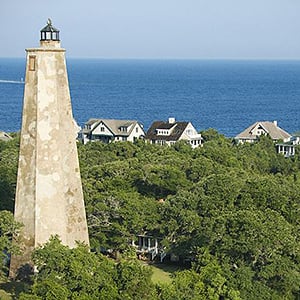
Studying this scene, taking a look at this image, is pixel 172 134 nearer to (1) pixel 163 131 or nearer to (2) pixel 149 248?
(1) pixel 163 131

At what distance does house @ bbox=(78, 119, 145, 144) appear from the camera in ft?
234

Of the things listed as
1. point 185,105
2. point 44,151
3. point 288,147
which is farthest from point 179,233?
point 185,105

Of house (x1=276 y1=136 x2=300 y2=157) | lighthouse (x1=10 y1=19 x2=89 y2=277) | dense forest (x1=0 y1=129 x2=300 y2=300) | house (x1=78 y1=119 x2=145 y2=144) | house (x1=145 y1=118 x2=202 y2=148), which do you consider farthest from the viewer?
house (x1=78 y1=119 x2=145 y2=144)

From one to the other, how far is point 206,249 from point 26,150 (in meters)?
7.44

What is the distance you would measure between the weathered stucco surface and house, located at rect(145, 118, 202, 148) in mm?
44419

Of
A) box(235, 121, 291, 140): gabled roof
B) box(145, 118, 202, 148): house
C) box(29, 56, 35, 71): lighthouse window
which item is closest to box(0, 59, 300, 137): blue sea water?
box(235, 121, 291, 140): gabled roof

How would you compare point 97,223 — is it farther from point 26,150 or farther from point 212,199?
point 26,150

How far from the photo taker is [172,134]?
227ft

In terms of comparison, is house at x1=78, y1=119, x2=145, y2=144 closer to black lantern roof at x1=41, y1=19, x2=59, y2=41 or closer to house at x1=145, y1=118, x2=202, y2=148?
house at x1=145, y1=118, x2=202, y2=148

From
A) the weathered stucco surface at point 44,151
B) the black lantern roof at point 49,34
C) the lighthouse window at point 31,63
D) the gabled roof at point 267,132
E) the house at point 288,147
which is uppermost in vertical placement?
the black lantern roof at point 49,34

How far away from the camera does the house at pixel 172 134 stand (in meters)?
67.8

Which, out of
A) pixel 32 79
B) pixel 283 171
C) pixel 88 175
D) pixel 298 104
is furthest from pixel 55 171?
pixel 298 104

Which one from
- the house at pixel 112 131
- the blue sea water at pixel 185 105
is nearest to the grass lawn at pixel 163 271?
the house at pixel 112 131

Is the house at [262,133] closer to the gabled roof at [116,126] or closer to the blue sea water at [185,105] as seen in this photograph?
the gabled roof at [116,126]
